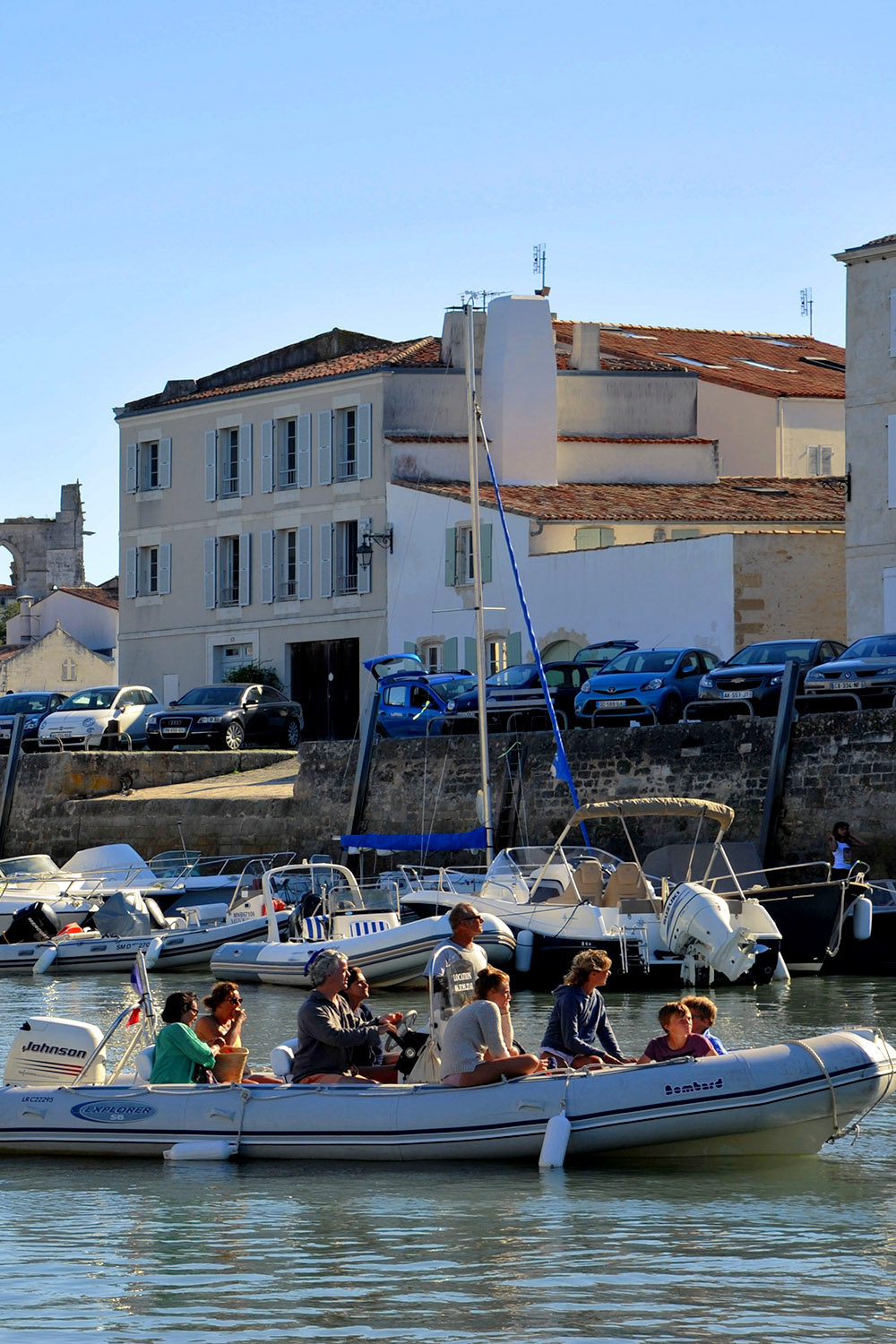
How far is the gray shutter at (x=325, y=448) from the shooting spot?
49.1 meters

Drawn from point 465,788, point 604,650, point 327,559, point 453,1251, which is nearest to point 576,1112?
point 453,1251

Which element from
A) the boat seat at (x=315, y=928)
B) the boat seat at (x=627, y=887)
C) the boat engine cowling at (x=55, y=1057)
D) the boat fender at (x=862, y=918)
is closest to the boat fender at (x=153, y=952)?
the boat seat at (x=315, y=928)

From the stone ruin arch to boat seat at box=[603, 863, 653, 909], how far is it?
226ft

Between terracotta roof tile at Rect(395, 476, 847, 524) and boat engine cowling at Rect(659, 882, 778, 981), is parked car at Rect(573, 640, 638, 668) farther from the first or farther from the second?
boat engine cowling at Rect(659, 882, 778, 981)

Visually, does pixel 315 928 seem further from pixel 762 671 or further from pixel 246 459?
pixel 246 459

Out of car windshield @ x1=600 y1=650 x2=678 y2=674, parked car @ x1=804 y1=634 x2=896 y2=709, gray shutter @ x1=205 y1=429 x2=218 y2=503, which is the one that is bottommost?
parked car @ x1=804 y1=634 x2=896 y2=709

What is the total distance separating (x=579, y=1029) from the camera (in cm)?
1347

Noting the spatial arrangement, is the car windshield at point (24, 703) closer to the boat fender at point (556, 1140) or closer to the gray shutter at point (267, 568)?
the gray shutter at point (267, 568)

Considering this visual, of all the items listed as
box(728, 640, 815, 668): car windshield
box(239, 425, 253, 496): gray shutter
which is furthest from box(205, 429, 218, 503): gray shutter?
box(728, 640, 815, 668): car windshield

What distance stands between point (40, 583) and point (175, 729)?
2061 inches

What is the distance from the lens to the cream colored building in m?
39.4

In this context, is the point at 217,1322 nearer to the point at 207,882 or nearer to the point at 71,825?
the point at 207,882

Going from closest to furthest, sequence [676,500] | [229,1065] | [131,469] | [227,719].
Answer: [229,1065] < [227,719] < [676,500] < [131,469]

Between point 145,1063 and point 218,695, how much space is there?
28978 millimetres
